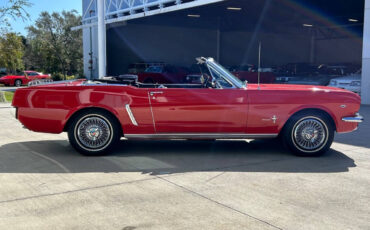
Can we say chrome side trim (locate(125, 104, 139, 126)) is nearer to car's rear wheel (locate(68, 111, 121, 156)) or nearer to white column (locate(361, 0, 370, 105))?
car's rear wheel (locate(68, 111, 121, 156))

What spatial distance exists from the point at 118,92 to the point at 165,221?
2.82 metres

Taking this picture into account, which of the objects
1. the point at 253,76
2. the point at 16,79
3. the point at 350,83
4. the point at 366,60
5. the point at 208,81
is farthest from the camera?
the point at 16,79

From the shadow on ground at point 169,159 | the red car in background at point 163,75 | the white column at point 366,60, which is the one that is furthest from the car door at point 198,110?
the red car in background at point 163,75

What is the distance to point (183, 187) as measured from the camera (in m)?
4.49

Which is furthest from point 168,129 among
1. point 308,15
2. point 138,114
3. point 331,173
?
point 308,15

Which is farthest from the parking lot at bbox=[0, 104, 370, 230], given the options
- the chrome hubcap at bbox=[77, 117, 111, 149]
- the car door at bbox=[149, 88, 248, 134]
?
the car door at bbox=[149, 88, 248, 134]

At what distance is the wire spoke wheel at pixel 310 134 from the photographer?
6.07 m

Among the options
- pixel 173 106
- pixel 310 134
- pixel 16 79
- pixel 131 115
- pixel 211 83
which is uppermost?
pixel 211 83

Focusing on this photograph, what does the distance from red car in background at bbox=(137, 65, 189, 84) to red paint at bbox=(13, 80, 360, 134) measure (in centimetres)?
1640

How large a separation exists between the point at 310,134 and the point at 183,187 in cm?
260

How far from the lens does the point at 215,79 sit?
20.3ft

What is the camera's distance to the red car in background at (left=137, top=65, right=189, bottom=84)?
22.4m

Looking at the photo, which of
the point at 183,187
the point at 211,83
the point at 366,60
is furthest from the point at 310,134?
the point at 366,60

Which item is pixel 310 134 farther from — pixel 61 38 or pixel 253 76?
pixel 61 38
